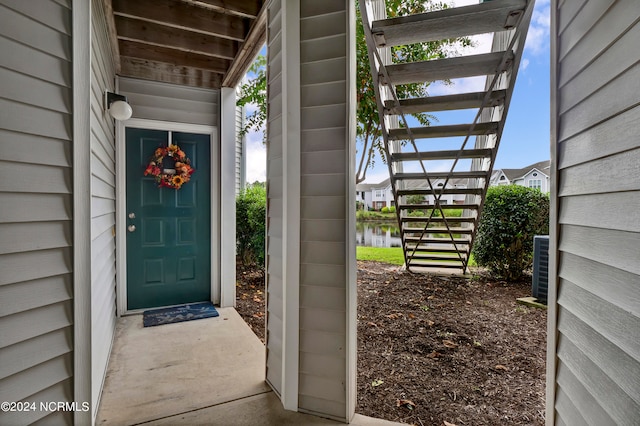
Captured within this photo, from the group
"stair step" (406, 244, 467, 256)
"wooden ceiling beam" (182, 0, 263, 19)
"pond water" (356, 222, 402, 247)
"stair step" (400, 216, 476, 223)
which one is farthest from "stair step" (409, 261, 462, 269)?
"wooden ceiling beam" (182, 0, 263, 19)

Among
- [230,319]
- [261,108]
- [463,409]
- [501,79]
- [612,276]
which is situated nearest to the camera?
[612,276]

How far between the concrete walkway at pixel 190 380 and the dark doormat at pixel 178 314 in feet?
0.39

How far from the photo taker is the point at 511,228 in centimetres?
377

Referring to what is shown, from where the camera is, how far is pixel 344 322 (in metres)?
1.66

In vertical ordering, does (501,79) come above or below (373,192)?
above

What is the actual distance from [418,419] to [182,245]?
9.43ft

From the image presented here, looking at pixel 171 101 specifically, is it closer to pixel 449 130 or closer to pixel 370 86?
pixel 370 86

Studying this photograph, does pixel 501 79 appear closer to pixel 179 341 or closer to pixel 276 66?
pixel 276 66

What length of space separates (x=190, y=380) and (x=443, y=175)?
2.85 m

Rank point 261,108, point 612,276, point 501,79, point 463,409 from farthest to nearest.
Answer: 1. point 261,108
2. point 501,79
3. point 463,409
4. point 612,276

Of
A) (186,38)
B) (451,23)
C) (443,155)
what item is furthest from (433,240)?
(186,38)

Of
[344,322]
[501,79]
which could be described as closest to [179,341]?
[344,322]

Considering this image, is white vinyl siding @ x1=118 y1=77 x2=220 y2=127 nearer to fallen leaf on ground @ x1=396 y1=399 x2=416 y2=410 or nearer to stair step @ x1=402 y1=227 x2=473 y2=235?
stair step @ x1=402 y1=227 x2=473 y2=235

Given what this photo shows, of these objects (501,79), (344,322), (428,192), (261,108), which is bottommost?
(344,322)
